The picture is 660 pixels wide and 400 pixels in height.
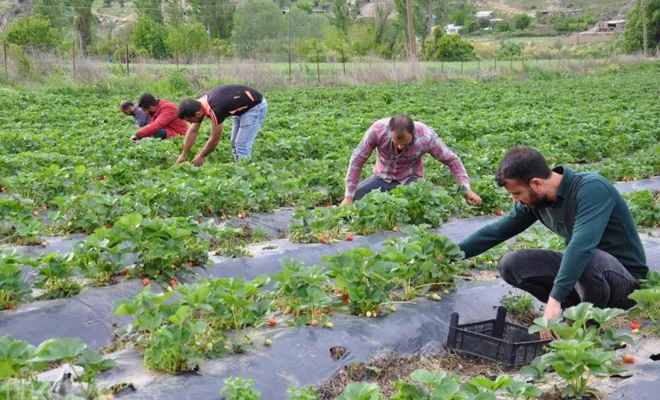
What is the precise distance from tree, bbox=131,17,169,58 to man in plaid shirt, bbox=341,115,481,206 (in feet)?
149

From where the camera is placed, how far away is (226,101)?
9430 millimetres

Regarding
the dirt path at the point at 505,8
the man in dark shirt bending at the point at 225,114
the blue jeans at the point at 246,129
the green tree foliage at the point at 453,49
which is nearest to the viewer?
the man in dark shirt bending at the point at 225,114

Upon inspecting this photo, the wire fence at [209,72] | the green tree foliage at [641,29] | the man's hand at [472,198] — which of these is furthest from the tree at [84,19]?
the man's hand at [472,198]

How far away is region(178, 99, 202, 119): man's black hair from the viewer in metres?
8.88

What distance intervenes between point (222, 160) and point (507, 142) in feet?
15.0

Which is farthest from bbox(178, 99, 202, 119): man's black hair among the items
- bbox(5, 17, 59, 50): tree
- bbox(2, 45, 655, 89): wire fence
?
bbox(5, 17, 59, 50): tree

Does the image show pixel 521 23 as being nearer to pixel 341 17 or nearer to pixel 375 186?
pixel 341 17

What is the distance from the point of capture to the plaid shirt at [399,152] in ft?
25.0

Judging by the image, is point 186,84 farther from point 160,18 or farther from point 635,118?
point 160,18

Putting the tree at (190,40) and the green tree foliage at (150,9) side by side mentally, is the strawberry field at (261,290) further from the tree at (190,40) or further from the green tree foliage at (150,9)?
the green tree foliage at (150,9)

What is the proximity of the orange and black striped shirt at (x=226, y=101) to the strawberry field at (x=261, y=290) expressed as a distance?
0.67 metres

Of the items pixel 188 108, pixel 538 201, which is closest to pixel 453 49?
pixel 188 108

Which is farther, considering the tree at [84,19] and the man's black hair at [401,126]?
the tree at [84,19]

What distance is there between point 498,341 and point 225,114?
575 centimetres
